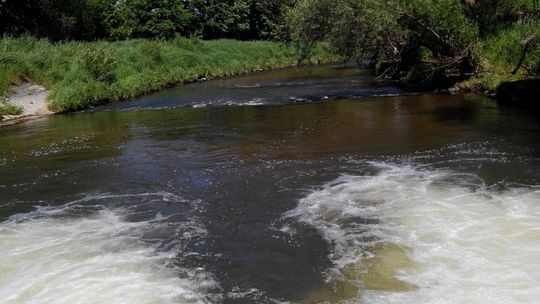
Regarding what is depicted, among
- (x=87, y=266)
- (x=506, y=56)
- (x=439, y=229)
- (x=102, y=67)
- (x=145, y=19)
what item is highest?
(x=145, y=19)

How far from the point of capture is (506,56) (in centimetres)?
1941

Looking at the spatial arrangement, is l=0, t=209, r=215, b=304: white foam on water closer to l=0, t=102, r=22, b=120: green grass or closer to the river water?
the river water

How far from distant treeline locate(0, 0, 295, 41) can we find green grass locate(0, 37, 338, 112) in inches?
284

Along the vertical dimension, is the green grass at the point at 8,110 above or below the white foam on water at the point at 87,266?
above

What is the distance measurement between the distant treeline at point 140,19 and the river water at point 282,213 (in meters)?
28.6

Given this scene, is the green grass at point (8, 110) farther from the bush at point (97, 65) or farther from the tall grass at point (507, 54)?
the tall grass at point (507, 54)

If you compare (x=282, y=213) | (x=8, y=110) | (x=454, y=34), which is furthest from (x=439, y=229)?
(x=8, y=110)

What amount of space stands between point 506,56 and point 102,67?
1939cm

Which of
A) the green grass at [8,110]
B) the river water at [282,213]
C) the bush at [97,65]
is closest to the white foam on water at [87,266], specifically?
the river water at [282,213]

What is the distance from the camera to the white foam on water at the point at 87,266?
6.18 m

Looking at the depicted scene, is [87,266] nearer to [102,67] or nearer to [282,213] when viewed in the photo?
[282,213]

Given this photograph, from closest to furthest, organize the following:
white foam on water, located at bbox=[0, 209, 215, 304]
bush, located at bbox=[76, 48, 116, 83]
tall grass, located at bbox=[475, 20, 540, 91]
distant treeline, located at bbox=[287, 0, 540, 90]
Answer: white foam on water, located at bbox=[0, 209, 215, 304], tall grass, located at bbox=[475, 20, 540, 91], distant treeline, located at bbox=[287, 0, 540, 90], bush, located at bbox=[76, 48, 116, 83]

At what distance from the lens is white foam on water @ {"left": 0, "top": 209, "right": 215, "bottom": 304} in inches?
243

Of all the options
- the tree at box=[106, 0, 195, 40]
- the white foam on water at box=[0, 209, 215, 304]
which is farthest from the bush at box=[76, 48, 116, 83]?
the tree at box=[106, 0, 195, 40]
